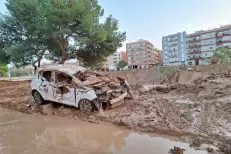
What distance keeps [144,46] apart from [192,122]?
94.5 metres

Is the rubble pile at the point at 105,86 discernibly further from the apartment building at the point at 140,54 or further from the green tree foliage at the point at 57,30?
the apartment building at the point at 140,54

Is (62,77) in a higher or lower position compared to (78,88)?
higher

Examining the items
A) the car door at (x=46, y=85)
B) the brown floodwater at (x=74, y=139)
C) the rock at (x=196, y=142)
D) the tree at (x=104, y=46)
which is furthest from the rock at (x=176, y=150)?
the tree at (x=104, y=46)

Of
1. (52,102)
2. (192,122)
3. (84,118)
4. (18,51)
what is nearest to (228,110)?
(192,122)

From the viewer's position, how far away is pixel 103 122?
21.2 ft

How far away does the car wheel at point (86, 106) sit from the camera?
7.19m

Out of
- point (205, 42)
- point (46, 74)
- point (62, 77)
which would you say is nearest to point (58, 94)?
point (62, 77)

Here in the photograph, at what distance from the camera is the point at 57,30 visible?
18469 millimetres

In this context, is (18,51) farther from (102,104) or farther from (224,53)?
(224,53)

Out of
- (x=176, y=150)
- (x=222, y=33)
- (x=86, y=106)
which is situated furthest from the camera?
(x=222, y=33)

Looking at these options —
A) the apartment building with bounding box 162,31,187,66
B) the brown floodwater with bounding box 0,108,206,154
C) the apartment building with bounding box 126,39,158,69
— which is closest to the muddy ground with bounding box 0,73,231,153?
the brown floodwater with bounding box 0,108,206,154

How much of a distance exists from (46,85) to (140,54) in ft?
302

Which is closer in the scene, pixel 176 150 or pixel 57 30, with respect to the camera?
pixel 176 150

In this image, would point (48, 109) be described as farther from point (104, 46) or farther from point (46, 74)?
point (104, 46)
